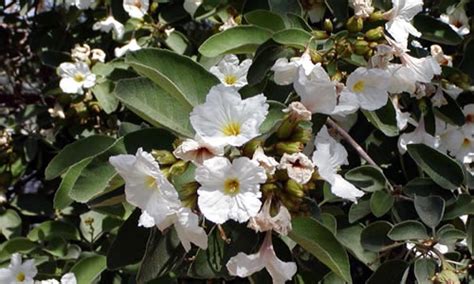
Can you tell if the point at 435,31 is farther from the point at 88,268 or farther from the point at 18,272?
the point at 18,272

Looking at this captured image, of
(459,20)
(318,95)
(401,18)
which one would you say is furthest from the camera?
(459,20)

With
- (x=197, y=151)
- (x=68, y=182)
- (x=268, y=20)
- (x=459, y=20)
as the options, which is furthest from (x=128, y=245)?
(x=459, y=20)

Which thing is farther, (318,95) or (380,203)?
(380,203)

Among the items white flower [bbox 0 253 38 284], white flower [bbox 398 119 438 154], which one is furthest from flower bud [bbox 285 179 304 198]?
white flower [bbox 0 253 38 284]

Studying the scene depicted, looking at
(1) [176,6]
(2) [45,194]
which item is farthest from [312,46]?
(2) [45,194]

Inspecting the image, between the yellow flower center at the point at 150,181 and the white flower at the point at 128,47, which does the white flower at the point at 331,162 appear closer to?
the yellow flower center at the point at 150,181

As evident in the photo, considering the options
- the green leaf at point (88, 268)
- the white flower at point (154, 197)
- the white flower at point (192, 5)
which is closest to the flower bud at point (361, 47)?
the white flower at point (154, 197)
